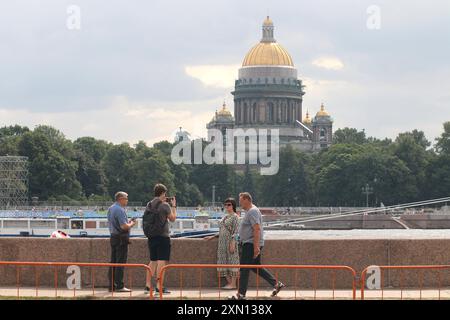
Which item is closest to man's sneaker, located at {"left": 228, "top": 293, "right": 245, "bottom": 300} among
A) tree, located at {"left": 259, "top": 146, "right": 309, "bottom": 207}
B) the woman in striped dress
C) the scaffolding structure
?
the woman in striped dress

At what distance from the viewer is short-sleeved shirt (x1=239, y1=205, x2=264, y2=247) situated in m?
23.0

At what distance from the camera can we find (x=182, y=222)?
249 ft

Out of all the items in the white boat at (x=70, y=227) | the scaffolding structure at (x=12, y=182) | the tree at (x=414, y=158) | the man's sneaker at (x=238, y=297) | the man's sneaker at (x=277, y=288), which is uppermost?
the tree at (x=414, y=158)

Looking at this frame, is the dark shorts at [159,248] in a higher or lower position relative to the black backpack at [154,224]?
lower

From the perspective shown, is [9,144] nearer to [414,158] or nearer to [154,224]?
[414,158]

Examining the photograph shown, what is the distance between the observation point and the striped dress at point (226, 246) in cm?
2425

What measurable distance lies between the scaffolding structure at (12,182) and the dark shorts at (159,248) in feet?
316

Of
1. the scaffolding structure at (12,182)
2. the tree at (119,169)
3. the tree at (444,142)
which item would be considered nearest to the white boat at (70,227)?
the scaffolding structure at (12,182)

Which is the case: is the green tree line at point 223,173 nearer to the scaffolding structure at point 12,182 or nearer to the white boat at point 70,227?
the scaffolding structure at point 12,182
